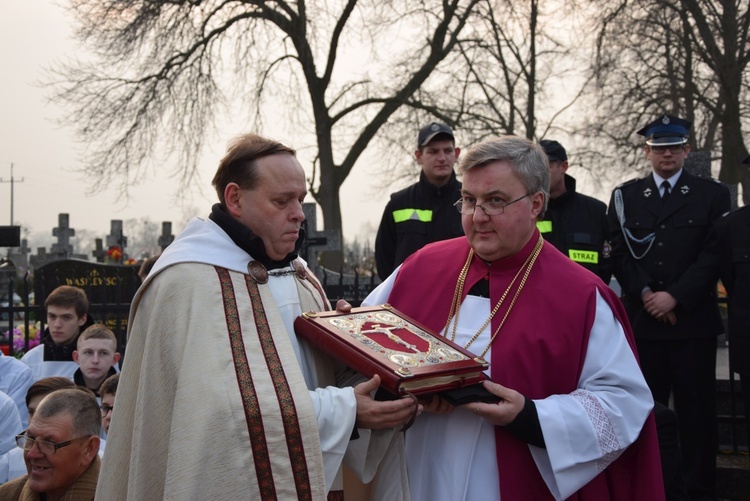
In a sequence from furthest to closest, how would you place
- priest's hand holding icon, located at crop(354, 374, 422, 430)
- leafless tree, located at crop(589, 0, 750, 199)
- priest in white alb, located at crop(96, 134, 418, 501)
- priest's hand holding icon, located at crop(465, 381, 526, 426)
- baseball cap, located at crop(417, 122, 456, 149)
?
1. leafless tree, located at crop(589, 0, 750, 199)
2. baseball cap, located at crop(417, 122, 456, 149)
3. priest's hand holding icon, located at crop(465, 381, 526, 426)
4. priest's hand holding icon, located at crop(354, 374, 422, 430)
5. priest in white alb, located at crop(96, 134, 418, 501)

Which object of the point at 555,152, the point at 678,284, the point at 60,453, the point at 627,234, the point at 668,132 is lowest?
the point at 60,453

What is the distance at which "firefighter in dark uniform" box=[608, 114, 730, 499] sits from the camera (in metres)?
5.00

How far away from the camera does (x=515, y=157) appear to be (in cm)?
272

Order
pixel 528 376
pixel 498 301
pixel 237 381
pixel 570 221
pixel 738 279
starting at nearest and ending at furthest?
1. pixel 237 381
2. pixel 528 376
3. pixel 498 301
4. pixel 738 279
5. pixel 570 221

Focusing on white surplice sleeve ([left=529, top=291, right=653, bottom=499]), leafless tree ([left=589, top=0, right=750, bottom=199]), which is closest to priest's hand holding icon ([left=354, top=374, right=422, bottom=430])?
white surplice sleeve ([left=529, top=291, right=653, bottom=499])

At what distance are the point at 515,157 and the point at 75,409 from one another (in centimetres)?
230

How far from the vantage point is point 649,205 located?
17.5 feet

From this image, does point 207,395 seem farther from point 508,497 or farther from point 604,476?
point 604,476

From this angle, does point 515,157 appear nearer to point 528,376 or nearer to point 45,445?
point 528,376

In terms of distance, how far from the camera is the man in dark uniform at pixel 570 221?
523cm

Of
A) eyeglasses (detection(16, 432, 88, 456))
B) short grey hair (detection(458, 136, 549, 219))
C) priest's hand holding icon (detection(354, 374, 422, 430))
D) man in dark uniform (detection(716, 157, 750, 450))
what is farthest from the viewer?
man in dark uniform (detection(716, 157, 750, 450))

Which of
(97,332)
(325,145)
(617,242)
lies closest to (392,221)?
(617,242)

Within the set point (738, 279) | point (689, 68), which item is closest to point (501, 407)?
point (738, 279)

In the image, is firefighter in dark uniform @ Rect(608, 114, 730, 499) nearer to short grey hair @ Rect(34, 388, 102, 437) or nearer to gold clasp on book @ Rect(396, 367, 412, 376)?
gold clasp on book @ Rect(396, 367, 412, 376)
